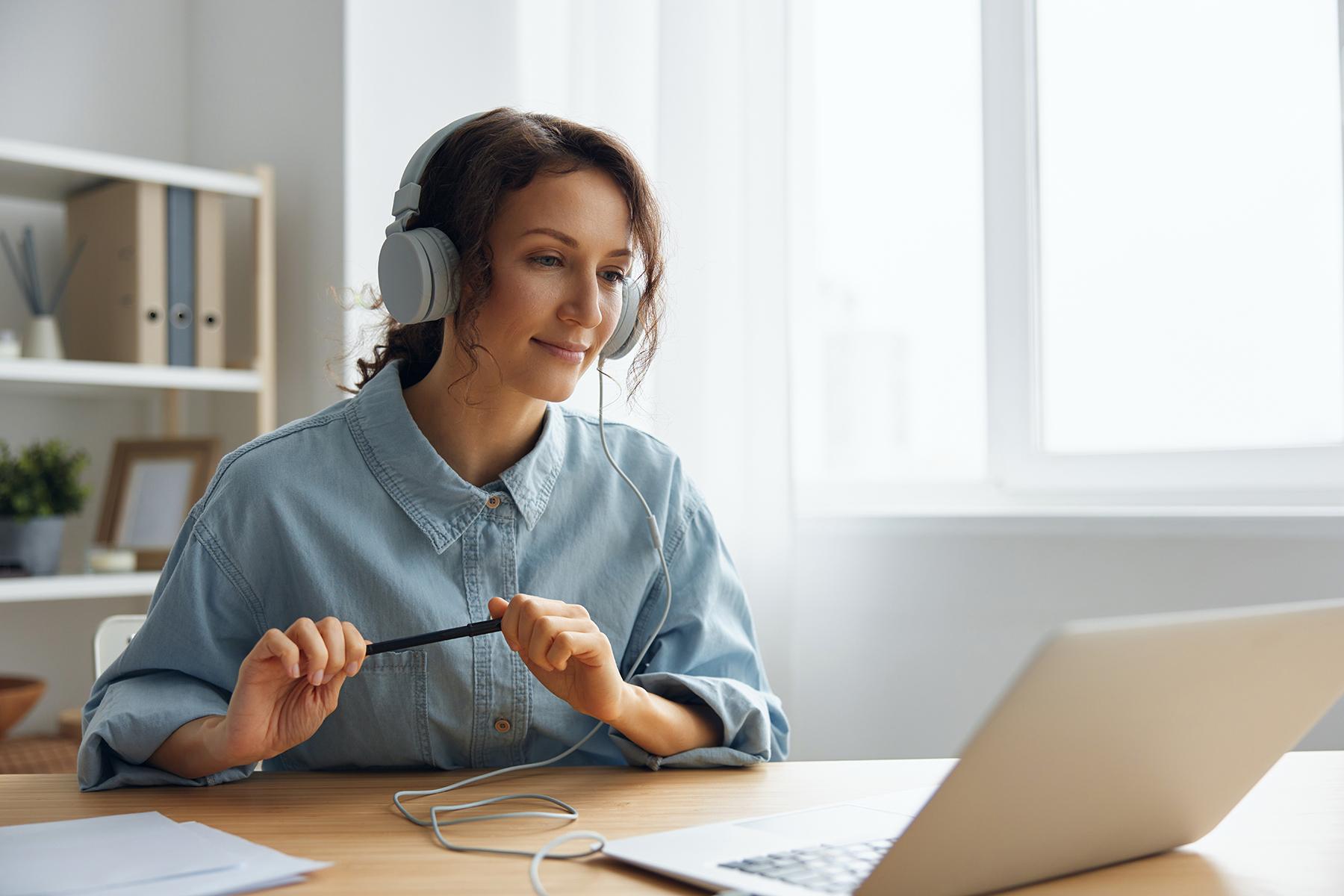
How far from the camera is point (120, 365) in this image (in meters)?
2.17

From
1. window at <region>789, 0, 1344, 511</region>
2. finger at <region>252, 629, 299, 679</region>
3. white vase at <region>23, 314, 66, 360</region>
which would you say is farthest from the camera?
white vase at <region>23, 314, 66, 360</region>

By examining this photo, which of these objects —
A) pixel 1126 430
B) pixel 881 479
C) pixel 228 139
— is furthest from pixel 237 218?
pixel 1126 430

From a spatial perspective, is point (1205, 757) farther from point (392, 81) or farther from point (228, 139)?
point (228, 139)

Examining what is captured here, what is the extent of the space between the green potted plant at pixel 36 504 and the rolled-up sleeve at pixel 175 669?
1168mm

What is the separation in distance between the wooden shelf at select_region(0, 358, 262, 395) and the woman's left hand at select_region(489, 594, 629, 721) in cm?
149

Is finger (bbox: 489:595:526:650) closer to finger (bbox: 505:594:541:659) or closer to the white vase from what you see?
finger (bbox: 505:594:541:659)

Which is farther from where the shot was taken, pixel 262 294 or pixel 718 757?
pixel 262 294

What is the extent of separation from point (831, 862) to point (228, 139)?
91.6 inches

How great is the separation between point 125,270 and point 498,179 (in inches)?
53.4

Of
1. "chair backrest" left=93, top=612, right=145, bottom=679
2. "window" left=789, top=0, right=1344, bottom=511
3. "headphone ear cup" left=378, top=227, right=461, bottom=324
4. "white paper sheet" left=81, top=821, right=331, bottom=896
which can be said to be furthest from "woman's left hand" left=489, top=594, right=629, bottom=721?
"window" left=789, top=0, right=1344, bottom=511

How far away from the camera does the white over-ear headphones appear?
1.10 meters

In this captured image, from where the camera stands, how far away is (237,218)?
2500 mm

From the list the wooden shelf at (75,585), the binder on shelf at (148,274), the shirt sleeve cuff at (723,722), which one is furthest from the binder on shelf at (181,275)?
the shirt sleeve cuff at (723,722)

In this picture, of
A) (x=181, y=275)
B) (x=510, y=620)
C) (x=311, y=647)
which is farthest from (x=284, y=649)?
(x=181, y=275)
